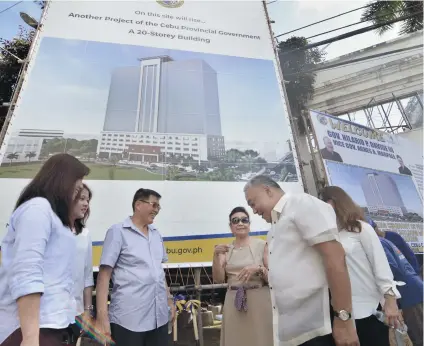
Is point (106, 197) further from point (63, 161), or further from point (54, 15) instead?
point (54, 15)

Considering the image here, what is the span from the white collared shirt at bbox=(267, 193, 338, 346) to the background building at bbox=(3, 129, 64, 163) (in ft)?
9.05

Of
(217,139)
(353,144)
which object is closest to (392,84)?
(353,144)

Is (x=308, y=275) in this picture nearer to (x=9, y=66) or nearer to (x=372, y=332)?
(x=372, y=332)

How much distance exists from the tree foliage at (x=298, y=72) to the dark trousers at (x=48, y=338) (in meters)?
5.70

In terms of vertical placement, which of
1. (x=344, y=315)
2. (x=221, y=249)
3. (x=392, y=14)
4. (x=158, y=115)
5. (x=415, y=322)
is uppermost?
(x=392, y=14)

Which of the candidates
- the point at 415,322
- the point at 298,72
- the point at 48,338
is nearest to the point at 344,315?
the point at 48,338

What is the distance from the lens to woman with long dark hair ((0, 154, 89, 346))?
28.8 inches

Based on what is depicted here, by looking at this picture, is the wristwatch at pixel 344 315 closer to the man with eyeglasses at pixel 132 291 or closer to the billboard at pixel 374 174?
the man with eyeglasses at pixel 132 291

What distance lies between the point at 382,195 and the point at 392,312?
246cm

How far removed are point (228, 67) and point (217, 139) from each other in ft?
3.80

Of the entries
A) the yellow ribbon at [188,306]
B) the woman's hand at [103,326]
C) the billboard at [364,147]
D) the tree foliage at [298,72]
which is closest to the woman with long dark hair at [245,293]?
the woman's hand at [103,326]

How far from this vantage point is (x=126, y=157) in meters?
3.17

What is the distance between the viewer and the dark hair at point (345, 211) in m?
1.52

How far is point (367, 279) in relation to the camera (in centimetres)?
143
